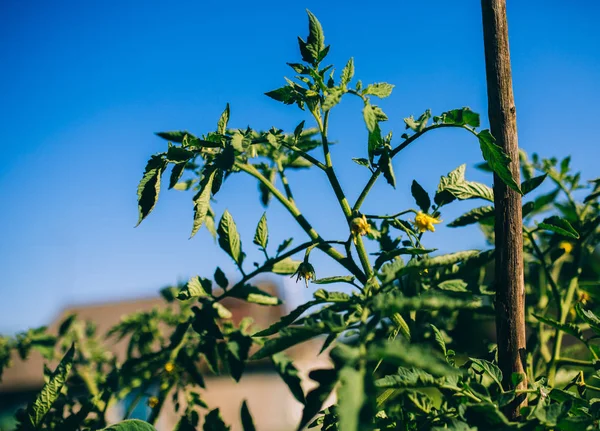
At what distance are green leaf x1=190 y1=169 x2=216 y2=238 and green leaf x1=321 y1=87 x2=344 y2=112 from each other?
1.03 ft

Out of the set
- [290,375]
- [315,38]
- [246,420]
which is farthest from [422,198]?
[246,420]

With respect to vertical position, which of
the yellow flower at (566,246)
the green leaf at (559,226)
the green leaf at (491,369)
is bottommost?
the green leaf at (491,369)

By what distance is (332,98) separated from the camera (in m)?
Answer: 1.17

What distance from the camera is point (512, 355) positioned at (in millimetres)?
1125

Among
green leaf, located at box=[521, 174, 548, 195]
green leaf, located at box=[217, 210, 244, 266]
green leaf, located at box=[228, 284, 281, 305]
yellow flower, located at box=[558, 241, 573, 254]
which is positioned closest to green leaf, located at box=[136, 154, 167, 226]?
green leaf, located at box=[217, 210, 244, 266]

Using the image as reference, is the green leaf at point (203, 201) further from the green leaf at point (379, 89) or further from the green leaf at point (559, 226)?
the green leaf at point (559, 226)

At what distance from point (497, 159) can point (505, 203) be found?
0.40ft

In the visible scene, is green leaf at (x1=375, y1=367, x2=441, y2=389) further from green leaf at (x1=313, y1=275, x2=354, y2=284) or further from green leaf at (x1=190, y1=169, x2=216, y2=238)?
green leaf at (x1=190, y1=169, x2=216, y2=238)

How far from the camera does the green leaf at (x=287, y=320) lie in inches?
43.8

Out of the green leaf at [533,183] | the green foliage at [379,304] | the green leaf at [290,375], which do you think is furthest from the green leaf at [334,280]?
the green leaf at [533,183]

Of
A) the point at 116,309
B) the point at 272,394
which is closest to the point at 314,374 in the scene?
the point at 272,394

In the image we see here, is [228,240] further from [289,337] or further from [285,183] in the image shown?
[289,337]

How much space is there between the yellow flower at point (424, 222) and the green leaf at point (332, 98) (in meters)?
0.39

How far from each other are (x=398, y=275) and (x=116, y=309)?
23334 millimetres
